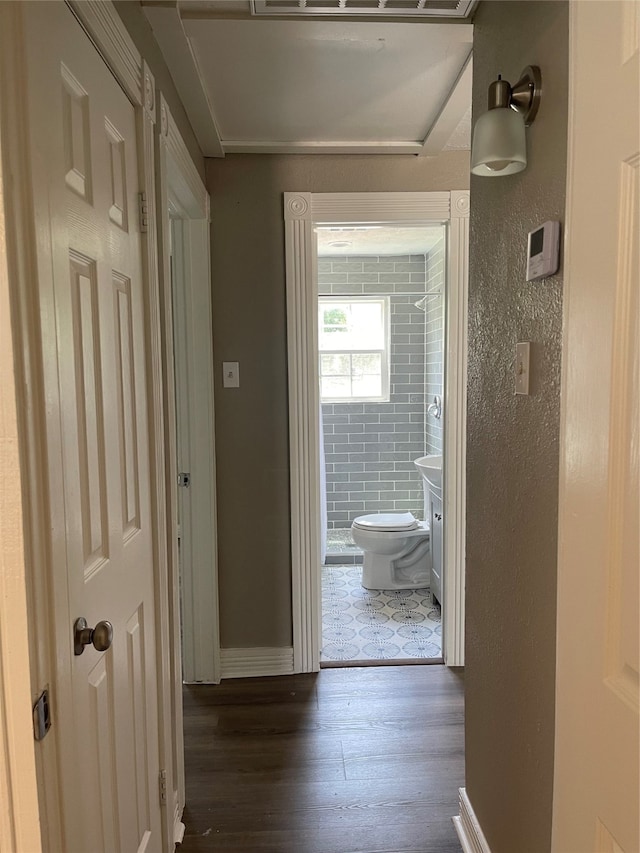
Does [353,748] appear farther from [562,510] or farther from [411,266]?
[411,266]

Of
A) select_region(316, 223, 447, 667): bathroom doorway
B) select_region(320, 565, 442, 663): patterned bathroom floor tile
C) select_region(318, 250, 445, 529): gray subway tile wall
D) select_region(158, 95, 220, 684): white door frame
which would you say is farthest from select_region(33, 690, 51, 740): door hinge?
select_region(318, 250, 445, 529): gray subway tile wall

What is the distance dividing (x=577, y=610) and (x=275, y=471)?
186 centimetres

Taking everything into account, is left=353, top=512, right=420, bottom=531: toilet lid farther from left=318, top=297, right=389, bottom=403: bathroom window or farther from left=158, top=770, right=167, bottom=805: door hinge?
left=158, top=770, right=167, bottom=805: door hinge

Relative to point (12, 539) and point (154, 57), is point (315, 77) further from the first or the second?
point (12, 539)

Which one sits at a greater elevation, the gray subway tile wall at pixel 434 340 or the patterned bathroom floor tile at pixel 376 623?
the gray subway tile wall at pixel 434 340

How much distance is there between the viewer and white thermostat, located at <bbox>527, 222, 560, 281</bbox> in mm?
1039

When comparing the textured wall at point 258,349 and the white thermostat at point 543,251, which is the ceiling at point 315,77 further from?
the white thermostat at point 543,251

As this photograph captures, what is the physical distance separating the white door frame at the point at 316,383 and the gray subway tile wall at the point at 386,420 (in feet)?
6.32

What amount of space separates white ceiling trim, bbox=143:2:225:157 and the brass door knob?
4.86 feet

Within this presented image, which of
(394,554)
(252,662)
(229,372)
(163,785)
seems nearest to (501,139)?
(229,372)

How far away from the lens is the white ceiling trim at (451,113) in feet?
5.87

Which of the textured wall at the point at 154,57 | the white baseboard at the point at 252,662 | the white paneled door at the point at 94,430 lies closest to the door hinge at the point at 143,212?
the white paneled door at the point at 94,430

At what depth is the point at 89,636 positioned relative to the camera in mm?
959

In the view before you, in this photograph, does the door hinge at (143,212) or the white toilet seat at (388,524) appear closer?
the door hinge at (143,212)
